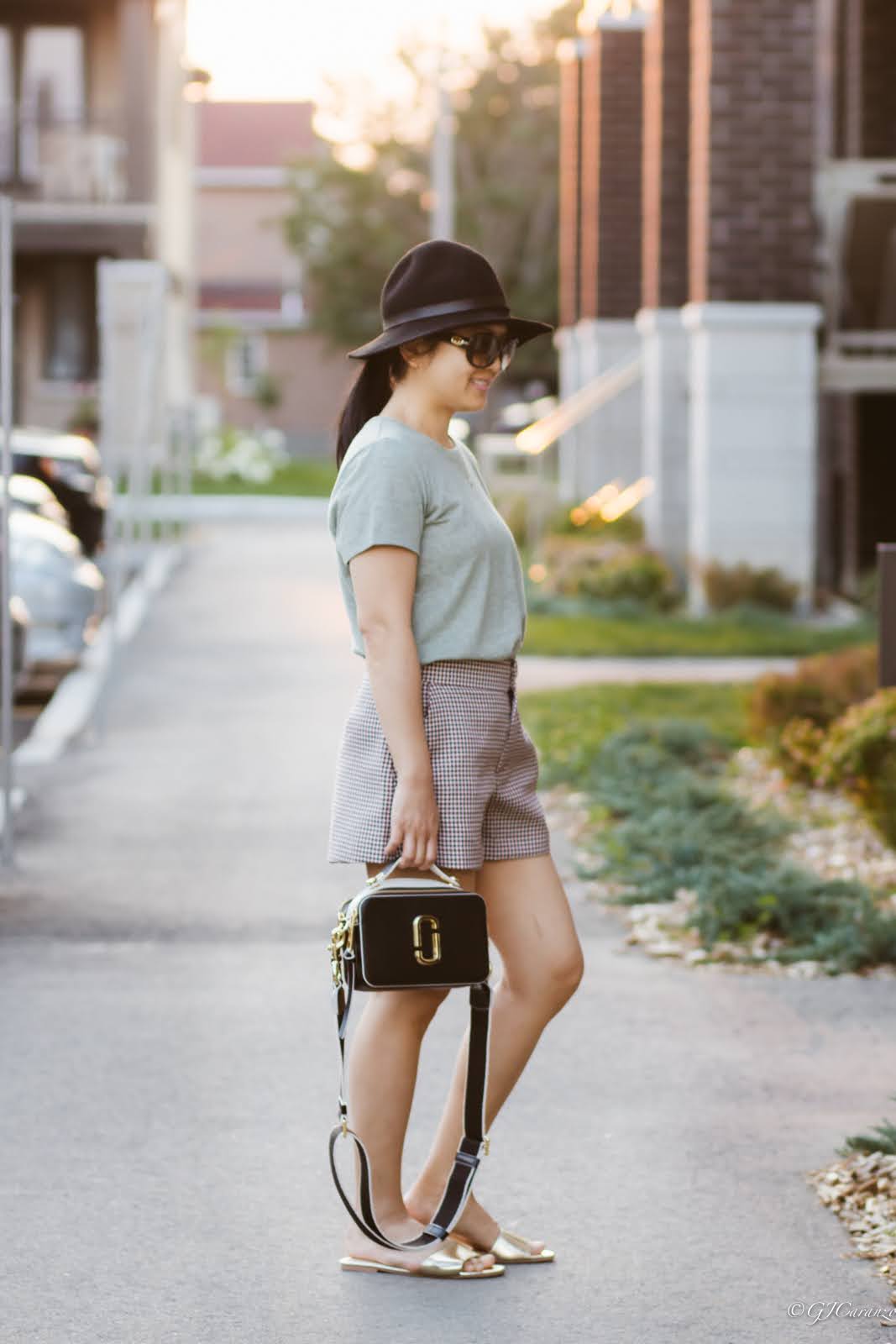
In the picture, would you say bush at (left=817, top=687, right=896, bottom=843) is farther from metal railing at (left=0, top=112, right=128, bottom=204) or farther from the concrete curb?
metal railing at (left=0, top=112, right=128, bottom=204)

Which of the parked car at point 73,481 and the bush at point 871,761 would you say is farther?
the parked car at point 73,481

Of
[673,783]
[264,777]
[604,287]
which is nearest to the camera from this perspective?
[673,783]

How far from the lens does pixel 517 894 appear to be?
15.3 ft

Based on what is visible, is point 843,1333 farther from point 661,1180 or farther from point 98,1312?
point 98,1312

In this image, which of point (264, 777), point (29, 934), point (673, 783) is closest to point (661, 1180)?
point (29, 934)

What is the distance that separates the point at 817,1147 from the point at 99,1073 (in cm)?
188

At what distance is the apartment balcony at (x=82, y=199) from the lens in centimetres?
3781

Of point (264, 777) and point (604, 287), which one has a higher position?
point (604, 287)

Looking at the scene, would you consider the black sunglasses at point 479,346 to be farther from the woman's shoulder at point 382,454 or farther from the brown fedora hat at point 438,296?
the woman's shoulder at point 382,454

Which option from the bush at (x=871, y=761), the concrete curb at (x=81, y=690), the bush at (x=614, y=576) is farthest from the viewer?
the bush at (x=614, y=576)

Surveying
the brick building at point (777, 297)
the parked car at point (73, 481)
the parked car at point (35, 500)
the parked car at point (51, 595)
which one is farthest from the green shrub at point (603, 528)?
the parked car at point (51, 595)

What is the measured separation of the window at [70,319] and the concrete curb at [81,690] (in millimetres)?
18821

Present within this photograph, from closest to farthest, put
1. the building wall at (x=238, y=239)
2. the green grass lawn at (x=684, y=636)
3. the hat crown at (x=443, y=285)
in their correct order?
1. the hat crown at (x=443, y=285)
2. the green grass lawn at (x=684, y=636)
3. the building wall at (x=238, y=239)

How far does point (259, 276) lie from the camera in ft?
232
